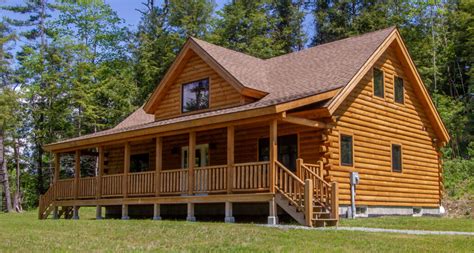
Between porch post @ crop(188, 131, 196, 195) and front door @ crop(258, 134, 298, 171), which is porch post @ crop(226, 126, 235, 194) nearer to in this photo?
porch post @ crop(188, 131, 196, 195)

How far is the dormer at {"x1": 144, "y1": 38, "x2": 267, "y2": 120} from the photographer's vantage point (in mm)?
20492

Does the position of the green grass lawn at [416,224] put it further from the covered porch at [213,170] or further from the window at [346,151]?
the window at [346,151]

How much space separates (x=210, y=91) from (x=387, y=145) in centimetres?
678

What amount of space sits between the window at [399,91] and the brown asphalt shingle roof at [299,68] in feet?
6.22

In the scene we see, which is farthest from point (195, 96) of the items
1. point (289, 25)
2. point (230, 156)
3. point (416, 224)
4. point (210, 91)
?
point (289, 25)

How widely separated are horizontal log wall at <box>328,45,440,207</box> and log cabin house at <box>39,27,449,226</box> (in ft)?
0.13

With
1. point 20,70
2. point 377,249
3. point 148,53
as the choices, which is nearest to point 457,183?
point 377,249

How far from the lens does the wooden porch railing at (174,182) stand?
1875 cm

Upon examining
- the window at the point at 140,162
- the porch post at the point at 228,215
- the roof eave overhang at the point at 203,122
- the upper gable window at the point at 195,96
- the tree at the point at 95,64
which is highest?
the tree at the point at 95,64

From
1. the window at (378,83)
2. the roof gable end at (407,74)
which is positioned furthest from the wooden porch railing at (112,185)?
the window at (378,83)

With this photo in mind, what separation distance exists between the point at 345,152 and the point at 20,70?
3006cm

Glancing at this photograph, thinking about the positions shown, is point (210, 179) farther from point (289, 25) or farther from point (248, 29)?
point (289, 25)

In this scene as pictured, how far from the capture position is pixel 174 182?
19016 millimetres

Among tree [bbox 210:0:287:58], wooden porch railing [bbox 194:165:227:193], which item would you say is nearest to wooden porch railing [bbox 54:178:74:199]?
wooden porch railing [bbox 194:165:227:193]
